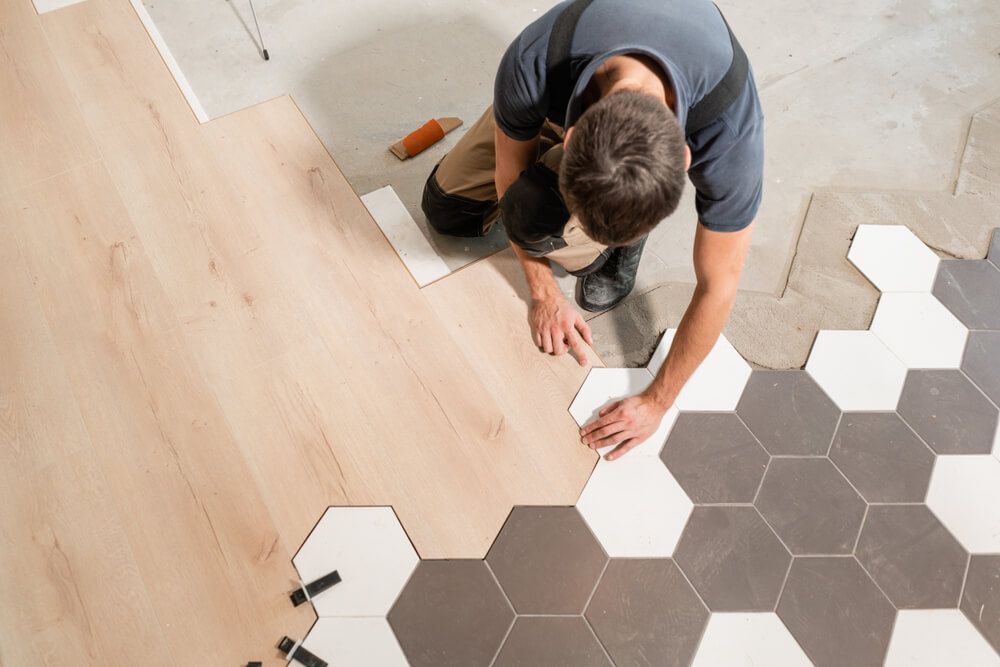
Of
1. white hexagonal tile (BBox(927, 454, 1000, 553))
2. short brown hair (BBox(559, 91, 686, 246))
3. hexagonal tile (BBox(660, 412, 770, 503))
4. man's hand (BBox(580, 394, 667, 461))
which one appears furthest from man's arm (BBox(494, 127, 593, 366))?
white hexagonal tile (BBox(927, 454, 1000, 553))

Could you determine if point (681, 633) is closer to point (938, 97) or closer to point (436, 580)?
point (436, 580)

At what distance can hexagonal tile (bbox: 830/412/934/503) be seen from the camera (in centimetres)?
133

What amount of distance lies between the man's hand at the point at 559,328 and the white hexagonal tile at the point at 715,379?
16cm

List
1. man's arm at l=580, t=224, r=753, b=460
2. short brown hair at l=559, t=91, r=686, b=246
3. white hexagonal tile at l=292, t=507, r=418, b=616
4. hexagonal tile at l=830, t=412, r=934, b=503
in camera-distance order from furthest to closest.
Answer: hexagonal tile at l=830, t=412, r=934, b=503, white hexagonal tile at l=292, t=507, r=418, b=616, man's arm at l=580, t=224, r=753, b=460, short brown hair at l=559, t=91, r=686, b=246

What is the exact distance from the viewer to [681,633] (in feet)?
3.94

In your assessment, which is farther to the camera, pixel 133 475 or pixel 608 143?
pixel 133 475

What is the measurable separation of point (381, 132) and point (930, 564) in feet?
5.22

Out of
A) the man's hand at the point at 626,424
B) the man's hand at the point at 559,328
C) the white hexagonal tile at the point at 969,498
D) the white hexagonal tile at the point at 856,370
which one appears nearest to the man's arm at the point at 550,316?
the man's hand at the point at 559,328

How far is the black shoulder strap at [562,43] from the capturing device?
3.24 ft

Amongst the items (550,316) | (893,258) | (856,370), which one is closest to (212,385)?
(550,316)

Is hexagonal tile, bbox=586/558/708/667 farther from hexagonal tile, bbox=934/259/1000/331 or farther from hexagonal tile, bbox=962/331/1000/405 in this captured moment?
hexagonal tile, bbox=934/259/1000/331

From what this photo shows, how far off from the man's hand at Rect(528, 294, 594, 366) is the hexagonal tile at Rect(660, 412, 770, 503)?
0.27m

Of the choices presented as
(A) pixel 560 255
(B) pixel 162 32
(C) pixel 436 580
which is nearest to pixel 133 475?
(C) pixel 436 580

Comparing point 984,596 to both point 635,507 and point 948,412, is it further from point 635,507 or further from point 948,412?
point 635,507
